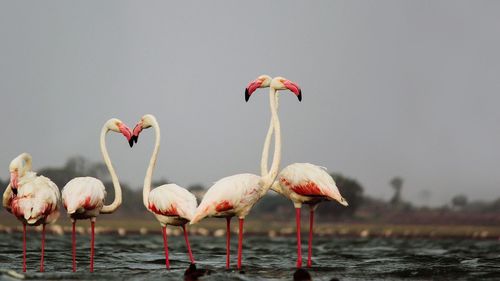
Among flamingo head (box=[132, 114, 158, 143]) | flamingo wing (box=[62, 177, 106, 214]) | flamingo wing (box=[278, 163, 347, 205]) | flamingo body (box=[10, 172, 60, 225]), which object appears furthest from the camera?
flamingo head (box=[132, 114, 158, 143])

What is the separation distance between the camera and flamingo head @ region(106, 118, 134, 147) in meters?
16.7

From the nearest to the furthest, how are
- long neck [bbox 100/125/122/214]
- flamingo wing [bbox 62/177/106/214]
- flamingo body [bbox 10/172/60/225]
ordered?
flamingo wing [bbox 62/177/106/214] → flamingo body [bbox 10/172/60/225] → long neck [bbox 100/125/122/214]

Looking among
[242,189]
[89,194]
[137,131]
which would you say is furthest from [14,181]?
[242,189]

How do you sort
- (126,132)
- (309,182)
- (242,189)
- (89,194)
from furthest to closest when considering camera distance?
1. (126,132)
2. (89,194)
3. (309,182)
4. (242,189)

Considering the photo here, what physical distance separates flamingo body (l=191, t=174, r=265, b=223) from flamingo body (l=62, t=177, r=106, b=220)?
2762 mm

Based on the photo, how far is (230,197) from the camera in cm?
1440

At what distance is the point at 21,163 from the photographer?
1655cm

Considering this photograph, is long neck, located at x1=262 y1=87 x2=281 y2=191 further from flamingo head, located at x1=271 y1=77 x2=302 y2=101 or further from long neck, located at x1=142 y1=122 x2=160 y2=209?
long neck, located at x1=142 y1=122 x2=160 y2=209

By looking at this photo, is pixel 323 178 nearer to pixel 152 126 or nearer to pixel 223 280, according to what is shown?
pixel 223 280

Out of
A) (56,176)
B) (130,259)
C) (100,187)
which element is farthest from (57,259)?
(56,176)

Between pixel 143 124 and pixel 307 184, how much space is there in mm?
4032

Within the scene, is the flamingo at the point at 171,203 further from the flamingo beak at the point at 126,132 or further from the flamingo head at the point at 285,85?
the flamingo head at the point at 285,85

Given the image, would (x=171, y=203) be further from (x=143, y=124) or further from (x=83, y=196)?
(x=143, y=124)

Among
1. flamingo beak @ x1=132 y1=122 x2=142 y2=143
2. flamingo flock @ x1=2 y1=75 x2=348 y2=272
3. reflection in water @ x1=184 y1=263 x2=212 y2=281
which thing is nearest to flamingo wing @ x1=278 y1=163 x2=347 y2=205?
flamingo flock @ x1=2 y1=75 x2=348 y2=272
